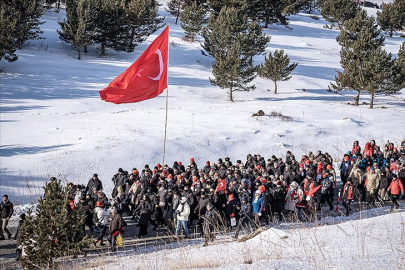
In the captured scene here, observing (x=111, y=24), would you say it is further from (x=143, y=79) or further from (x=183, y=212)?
(x=183, y=212)

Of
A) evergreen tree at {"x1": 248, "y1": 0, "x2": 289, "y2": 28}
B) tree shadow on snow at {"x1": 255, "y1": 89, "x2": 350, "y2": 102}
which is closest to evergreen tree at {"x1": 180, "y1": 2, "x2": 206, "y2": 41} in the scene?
evergreen tree at {"x1": 248, "y1": 0, "x2": 289, "y2": 28}

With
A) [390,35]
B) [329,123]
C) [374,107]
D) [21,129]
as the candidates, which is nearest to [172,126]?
[21,129]

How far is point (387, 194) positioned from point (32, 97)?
30379 mm

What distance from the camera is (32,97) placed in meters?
37.3

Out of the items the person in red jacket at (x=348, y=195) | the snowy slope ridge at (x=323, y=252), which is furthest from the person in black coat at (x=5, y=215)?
the person in red jacket at (x=348, y=195)

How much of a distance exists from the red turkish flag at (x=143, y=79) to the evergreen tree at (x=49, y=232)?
8629mm

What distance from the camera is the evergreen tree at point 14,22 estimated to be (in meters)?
41.0

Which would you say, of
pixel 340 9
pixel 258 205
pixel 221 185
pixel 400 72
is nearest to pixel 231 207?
pixel 258 205

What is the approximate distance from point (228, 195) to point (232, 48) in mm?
27159

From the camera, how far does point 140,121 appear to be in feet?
99.6

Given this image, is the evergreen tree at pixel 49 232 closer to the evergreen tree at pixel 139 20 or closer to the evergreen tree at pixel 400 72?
the evergreen tree at pixel 400 72

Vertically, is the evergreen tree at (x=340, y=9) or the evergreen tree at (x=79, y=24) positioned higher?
the evergreen tree at (x=340, y=9)

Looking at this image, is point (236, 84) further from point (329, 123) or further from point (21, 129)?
point (21, 129)

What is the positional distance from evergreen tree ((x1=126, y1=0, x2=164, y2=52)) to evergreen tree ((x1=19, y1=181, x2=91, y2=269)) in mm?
47291
